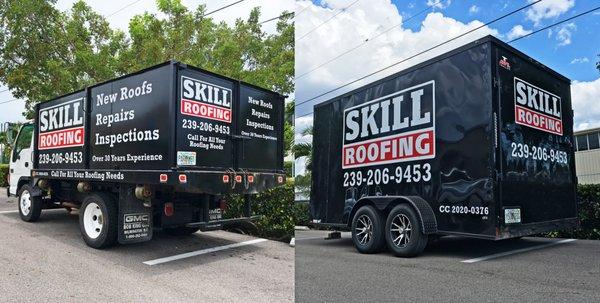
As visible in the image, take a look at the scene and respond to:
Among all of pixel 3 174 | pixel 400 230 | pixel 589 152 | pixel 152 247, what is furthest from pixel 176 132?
pixel 3 174

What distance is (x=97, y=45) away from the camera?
5090 mm

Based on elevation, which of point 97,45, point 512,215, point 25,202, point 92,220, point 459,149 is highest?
point 97,45

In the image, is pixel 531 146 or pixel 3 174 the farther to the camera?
pixel 3 174

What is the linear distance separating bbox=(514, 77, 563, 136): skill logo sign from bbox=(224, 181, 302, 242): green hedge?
3.66 metres

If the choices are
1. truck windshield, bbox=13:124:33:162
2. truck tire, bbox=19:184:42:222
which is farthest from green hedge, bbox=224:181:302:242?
truck windshield, bbox=13:124:33:162

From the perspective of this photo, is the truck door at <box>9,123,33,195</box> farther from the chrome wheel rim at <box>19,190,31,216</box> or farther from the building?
the building

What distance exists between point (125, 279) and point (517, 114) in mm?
3105

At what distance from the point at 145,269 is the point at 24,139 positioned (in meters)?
4.28

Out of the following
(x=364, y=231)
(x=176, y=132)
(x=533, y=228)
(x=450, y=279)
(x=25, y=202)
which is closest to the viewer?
(x=450, y=279)

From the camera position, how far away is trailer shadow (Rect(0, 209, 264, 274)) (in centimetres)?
444

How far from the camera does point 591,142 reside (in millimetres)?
1330

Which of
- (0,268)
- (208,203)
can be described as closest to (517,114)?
(208,203)

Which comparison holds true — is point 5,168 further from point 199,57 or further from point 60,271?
point 60,271

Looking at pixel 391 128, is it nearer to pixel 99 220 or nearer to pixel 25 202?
pixel 99 220
